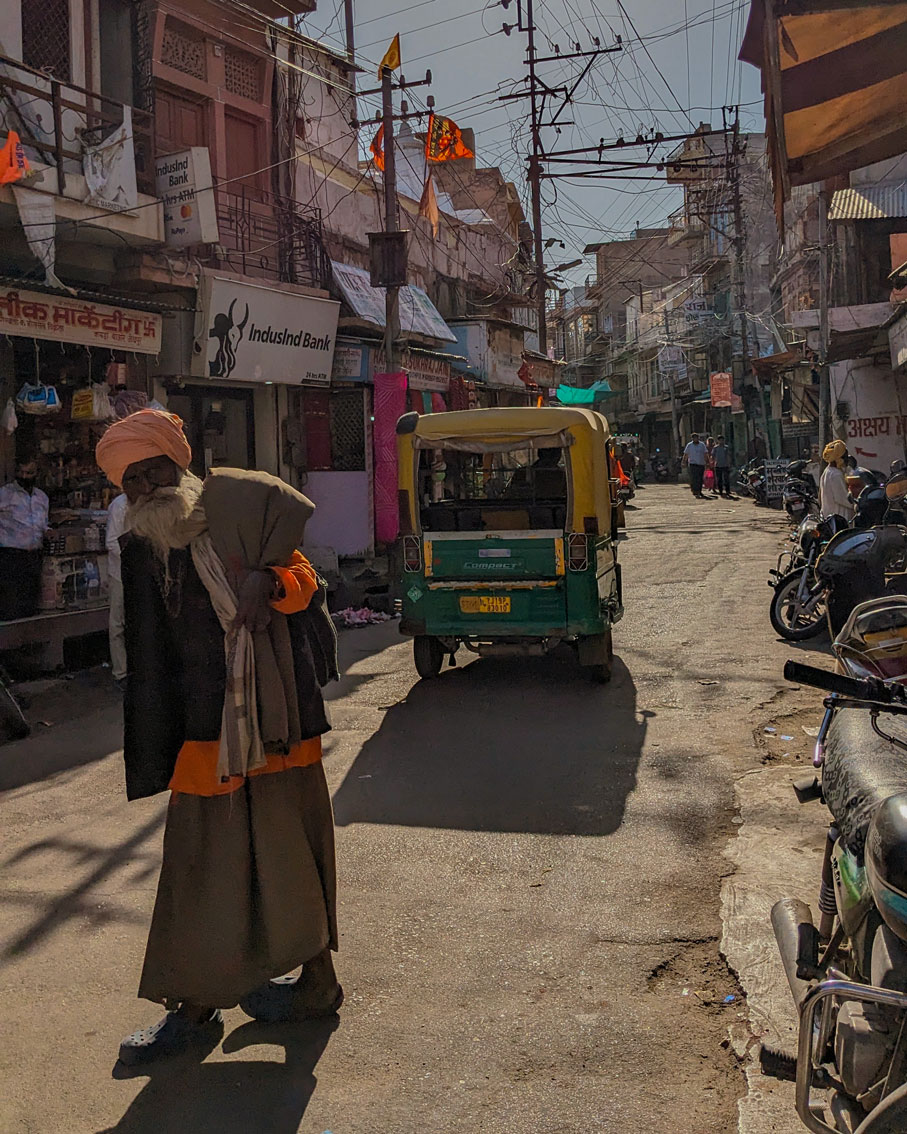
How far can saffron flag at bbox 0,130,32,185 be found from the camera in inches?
344

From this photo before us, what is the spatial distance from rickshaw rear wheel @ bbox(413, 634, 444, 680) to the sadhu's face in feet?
17.3

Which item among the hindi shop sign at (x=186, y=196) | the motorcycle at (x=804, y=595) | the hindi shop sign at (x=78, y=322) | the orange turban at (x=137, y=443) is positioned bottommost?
the motorcycle at (x=804, y=595)

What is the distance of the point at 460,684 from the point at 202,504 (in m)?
5.55

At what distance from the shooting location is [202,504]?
10.0 ft

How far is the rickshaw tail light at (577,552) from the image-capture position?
25.6ft

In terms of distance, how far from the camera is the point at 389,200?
597 inches

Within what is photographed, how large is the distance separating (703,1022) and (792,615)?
683cm

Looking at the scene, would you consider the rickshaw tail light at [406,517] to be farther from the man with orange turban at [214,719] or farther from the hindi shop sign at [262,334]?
the hindi shop sign at [262,334]

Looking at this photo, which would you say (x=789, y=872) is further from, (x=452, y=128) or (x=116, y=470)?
(x=452, y=128)

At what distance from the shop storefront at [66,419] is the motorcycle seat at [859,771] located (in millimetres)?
7656

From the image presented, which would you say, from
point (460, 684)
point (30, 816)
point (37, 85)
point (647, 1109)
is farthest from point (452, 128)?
point (647, 1109)

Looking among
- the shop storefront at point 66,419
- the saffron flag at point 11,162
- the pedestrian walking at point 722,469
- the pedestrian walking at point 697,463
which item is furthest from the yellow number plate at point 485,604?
the pedestrian walking at point 722,469

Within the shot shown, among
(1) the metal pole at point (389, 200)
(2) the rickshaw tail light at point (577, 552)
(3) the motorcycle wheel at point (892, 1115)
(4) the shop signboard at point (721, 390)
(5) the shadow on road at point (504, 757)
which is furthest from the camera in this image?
(4) the shop signboard at point (721, 390)

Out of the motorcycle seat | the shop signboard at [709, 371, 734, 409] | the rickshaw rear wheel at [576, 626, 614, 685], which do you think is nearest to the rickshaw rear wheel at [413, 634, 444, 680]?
the rickshaw rear wheel at [576, 626, 614, 685]
